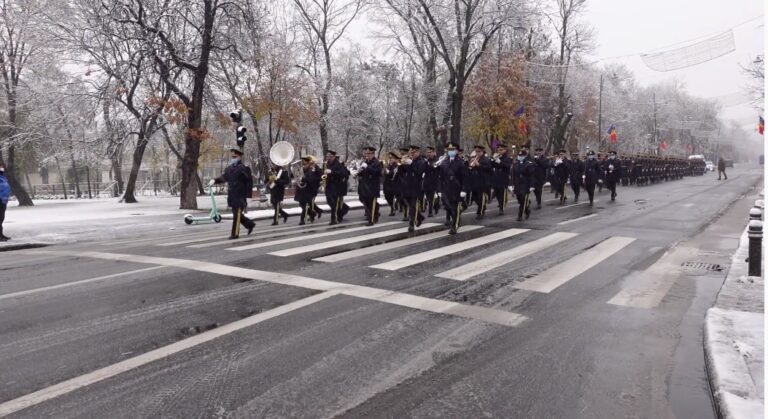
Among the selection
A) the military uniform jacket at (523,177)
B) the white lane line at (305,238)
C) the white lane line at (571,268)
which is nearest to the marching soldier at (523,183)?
the military uniform jacket at (523,177)

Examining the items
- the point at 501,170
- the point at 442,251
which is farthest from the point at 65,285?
the point at 501,170

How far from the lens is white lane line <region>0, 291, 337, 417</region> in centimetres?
345

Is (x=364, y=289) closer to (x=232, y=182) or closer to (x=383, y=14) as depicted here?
(x=232, y=182)

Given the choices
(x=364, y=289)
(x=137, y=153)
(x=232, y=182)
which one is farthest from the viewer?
(x=137, y=153)

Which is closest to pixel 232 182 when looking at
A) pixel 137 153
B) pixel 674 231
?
pixel 674 231

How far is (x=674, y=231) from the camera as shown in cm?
1239

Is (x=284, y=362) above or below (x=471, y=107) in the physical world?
below

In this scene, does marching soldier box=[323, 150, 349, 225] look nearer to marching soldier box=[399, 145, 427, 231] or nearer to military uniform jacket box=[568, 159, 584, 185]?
marching soldier box=[399, 145, 427, 231]

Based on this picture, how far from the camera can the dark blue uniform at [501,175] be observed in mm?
15664

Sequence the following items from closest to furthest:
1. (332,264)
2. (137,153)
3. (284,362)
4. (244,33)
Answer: (284,362) < (332,264) < (244,33) < (137,153)

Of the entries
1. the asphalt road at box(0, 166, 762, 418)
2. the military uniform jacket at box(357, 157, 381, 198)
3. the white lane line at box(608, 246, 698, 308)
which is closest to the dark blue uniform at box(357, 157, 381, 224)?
the military uniform jacket at box(357, 157, 381, 198)

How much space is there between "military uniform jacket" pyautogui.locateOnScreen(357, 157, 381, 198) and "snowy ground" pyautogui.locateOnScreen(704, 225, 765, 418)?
8.35m

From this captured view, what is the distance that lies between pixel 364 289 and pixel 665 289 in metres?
3.86

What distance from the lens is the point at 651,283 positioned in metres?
7.06
